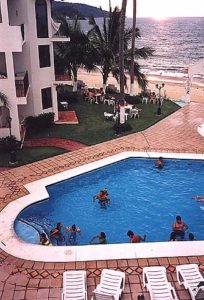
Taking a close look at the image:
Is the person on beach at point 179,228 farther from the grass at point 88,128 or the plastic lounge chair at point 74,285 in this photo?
the grass at point 88,128

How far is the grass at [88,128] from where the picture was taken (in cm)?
1983

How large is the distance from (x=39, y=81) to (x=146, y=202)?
38.7 feet

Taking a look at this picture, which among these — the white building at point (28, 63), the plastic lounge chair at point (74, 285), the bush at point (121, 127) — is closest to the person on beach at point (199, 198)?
the plastic lounge chair at point (74, 285)

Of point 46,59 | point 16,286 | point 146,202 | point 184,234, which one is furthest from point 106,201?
point 46,59

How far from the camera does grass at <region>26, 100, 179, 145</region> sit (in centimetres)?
2289

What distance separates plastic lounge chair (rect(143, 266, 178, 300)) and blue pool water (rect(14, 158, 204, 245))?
3.10 meters

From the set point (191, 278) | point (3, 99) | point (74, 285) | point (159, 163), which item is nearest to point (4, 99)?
point (3, 99)

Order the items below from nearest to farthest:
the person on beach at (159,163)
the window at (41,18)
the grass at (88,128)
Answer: the person on beach at (159,163), the grass at (88,128), the window at (41,18)

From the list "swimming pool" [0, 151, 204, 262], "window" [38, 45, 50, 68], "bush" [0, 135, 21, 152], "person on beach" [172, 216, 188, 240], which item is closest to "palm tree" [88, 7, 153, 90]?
"window" [38, 45, 50, 68]

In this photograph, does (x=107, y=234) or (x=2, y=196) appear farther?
(x=2, y=196)

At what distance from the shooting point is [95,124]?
25.3 m

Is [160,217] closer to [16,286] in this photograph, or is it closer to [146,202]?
[146,202]

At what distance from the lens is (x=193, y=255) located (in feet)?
38.2

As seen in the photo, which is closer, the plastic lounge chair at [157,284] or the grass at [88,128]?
the plastic lounge chair at [157,284]
